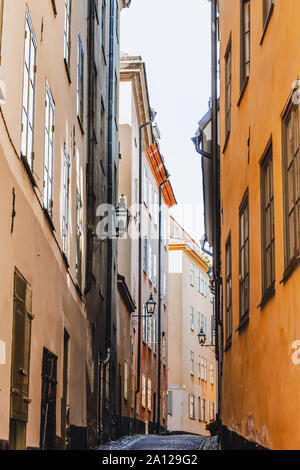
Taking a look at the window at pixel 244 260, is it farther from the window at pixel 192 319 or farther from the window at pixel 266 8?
the window at pixel 192 319

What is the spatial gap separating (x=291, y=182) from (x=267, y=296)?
1468 mm

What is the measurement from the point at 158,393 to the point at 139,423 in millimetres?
6697

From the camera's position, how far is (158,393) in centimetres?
3506

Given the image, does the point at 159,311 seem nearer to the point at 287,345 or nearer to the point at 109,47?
the point at 109,47

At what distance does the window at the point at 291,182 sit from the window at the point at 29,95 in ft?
8.77

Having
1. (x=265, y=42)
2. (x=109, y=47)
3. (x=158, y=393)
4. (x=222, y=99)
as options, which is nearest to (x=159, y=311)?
(x=158, y=393)

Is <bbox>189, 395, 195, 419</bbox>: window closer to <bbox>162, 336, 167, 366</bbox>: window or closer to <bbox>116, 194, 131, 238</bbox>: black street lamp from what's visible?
<bbox>162, 336, 167, 366</bbox>: window

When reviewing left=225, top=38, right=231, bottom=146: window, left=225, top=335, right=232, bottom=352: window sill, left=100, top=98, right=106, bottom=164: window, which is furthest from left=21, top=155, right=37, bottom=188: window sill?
left=100, top=98, right=106, bottom=164: window

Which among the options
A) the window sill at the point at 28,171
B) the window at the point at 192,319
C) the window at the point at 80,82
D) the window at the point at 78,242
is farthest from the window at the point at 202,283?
the window sill at the point at 28,171

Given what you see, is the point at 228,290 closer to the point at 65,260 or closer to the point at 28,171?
the point at 65,260

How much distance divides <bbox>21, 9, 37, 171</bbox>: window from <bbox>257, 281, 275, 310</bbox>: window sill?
107 inches

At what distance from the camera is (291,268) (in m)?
6.80

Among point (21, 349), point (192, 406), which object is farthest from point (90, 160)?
point (192, 406)

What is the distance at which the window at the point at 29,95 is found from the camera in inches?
348
